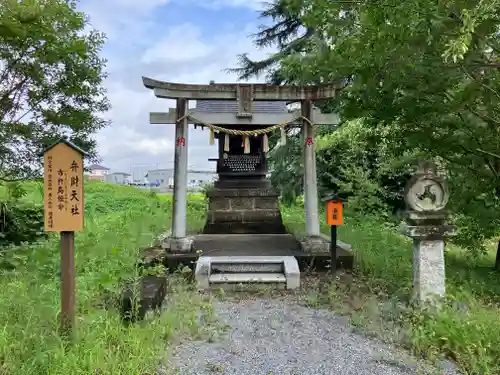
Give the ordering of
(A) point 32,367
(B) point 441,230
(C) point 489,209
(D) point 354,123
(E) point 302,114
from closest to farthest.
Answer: (A) point 32,367 → (B) point 441,230 → (C) point 489,209 → (E) point 302,114 → (D) point 354,123

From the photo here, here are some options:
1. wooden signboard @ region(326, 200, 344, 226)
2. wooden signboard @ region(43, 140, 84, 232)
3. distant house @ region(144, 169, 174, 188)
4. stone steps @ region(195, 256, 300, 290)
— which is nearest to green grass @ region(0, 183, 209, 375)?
stone steps @ region(195, 256, 300, 290)

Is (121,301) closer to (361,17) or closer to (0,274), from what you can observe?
(0,274)

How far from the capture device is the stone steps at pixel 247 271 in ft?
18.8

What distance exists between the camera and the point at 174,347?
140 inches

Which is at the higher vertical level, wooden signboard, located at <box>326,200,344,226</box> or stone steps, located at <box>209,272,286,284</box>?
wooden signboard, located at <box>326,200,344,226</box>

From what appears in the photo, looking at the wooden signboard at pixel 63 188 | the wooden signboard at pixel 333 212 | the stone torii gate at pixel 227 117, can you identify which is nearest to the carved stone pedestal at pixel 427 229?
the wooden signboard at pixel 333 212

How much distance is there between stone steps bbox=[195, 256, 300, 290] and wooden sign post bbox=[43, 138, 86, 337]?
2540mm

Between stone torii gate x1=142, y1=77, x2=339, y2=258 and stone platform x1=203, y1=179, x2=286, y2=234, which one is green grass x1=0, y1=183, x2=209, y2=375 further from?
stone platform x1=203, y1=179, x2=286, y2=234

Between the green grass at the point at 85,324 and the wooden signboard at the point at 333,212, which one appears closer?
the green grass at the point at 85,324

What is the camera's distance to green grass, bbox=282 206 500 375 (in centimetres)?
344

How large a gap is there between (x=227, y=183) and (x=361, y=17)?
6.37m

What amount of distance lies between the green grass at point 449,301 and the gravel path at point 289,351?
299mm

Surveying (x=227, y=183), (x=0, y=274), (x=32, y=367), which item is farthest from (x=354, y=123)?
(x=32, y=367)

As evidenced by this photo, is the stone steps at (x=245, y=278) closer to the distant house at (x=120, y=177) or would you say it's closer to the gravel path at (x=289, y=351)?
the gravel path at (x=289, y=351)
